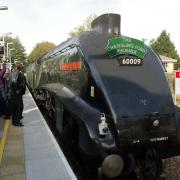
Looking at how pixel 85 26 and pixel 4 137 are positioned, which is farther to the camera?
pixel 85 26

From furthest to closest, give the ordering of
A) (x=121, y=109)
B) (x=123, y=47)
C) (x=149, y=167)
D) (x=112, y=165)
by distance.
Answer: (x=123, y=47) < (x=149, y=167) < (x=121, y=109) < (x=112, y=165)

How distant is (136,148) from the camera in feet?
21.9

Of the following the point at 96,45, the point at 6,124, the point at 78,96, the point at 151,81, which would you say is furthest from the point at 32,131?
the point at 151,81

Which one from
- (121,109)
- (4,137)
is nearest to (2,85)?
(4,137)

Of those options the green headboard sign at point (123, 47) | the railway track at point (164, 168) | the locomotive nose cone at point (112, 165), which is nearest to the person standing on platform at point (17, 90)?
the railway track at point (164, 168)

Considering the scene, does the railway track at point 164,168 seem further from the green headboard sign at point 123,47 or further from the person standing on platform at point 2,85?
the person standing on platform at point 2,85

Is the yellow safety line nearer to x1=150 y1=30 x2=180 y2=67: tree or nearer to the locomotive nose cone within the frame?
the locomotive nose cone

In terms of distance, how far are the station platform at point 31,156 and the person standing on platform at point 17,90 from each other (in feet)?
1.17

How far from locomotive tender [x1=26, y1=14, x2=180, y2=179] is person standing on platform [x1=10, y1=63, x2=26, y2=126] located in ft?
9.88

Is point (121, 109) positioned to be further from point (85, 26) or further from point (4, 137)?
point (85, 26)

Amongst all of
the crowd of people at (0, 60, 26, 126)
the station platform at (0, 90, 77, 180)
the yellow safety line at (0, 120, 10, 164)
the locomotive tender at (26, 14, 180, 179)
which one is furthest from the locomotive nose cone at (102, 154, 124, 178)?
the crowd of people at (0, 60, 26, 126)

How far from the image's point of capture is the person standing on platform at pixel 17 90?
10969mm

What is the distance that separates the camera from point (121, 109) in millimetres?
6699

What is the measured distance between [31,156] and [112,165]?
2.20 metres
